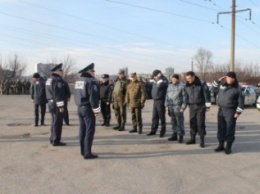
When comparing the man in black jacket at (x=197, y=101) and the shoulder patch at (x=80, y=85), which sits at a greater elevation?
the shoulder patch at (x=80, y=85)

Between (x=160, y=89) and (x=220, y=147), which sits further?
(x=160, y=89)

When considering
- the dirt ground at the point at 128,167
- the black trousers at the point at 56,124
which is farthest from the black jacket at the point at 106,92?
the black trousers at the point at 56,124

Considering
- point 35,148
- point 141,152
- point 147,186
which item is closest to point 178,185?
point 147,186

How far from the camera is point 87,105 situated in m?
7.81

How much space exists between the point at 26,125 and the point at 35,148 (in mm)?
4739

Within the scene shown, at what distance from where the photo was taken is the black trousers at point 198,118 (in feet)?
29.8

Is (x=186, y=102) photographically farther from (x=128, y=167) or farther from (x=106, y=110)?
(x=106, y=110)

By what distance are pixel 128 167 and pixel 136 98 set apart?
417cm

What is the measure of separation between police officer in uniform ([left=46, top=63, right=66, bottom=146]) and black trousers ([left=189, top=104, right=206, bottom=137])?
3162 millimetres

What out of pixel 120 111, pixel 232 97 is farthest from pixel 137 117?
pixel 232 97

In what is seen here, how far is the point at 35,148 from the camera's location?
8.91 m

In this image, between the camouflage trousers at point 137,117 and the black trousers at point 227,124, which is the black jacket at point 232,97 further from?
the camouflage trousers at point 137,117

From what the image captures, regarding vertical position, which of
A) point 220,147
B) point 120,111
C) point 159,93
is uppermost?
point 159,93

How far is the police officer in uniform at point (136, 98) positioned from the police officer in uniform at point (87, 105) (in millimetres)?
3298
